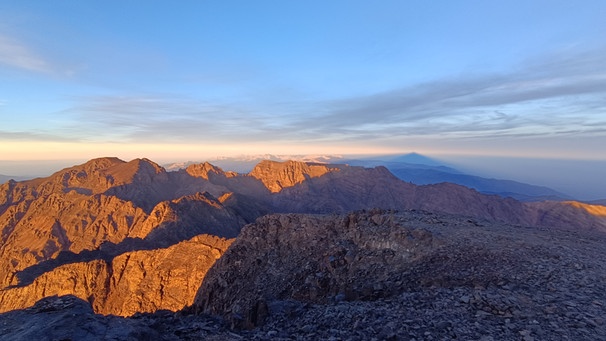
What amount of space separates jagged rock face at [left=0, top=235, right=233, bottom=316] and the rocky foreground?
25886mm

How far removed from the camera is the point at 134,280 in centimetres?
4772

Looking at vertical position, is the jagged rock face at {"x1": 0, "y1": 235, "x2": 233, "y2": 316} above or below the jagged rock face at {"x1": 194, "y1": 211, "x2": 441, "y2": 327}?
below

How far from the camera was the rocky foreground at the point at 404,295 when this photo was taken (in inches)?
314

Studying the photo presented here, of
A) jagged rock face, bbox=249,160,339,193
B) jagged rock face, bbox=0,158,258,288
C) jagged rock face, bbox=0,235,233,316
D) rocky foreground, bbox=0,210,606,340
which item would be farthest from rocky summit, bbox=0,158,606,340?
jagged rock face, bbox=249,160,339,193

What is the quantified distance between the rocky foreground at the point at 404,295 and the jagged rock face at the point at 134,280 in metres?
25.9

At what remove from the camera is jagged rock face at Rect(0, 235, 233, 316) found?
142 feet

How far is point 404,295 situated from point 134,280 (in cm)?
4613

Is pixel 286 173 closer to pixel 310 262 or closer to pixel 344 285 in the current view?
pixel 310 262

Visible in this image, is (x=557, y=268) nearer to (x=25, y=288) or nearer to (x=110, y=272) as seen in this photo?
(x=110, y=272)

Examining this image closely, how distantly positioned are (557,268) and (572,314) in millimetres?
3518

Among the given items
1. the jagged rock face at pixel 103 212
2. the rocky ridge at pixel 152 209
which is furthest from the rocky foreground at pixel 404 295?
the jagged rock face at pixel 103 212

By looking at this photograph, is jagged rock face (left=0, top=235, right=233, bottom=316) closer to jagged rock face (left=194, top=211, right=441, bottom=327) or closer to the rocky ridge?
the rocky ridge

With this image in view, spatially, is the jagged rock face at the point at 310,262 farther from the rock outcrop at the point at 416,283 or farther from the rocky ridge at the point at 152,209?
the rocky ridge at the point at 152,209

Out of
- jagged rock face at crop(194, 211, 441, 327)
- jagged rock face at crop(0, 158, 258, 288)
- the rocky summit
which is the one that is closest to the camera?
the rocky summit
